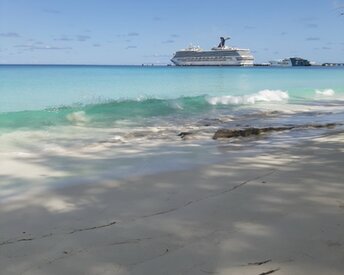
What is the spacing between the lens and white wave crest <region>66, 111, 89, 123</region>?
14413 millimetres

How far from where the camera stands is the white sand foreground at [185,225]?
294 centimetres

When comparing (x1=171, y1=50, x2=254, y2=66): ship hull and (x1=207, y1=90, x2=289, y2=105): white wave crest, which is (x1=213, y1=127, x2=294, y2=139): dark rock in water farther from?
(x1=171, y1=50, x2=254, y2=66): ship hull

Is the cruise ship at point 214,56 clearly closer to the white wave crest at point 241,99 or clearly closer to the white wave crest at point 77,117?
the white wave crest at point 241,99

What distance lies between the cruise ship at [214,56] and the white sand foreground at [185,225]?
113m

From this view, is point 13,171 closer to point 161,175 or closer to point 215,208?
point 161,175

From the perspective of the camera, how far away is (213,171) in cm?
564

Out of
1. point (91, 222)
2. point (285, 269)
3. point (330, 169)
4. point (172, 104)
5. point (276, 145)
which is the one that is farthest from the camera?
point (172, 104)

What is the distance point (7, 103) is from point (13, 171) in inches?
619

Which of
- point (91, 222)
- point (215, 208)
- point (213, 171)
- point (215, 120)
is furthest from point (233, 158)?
point (215, 120)

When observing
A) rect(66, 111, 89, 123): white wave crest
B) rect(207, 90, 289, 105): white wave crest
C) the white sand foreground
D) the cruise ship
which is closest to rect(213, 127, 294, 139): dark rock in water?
the white sand foreground

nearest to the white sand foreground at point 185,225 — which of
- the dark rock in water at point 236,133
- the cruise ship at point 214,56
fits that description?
the dark rock in water at point 236,133

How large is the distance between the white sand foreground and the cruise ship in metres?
113

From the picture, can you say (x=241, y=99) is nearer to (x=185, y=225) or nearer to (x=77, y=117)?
(x=77, y=117)

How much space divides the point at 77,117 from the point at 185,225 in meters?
11.9
